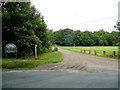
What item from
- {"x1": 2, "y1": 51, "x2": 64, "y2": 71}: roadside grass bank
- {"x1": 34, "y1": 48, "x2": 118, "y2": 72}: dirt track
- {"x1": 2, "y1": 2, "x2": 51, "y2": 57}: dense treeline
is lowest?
{"x1": 34, "y1": 48, "x2": 118, "y2": 72}: dirt track

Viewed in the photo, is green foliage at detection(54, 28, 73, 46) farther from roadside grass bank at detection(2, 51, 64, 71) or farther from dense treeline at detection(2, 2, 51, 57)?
roadside grass bank at detection(2, 51, 64, 71)

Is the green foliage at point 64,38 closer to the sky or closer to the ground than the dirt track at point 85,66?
closer to the sky

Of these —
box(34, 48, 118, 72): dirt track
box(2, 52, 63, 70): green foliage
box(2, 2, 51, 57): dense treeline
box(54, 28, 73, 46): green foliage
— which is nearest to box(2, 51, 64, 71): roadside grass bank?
box(2, 52, 63, 70): green foliage

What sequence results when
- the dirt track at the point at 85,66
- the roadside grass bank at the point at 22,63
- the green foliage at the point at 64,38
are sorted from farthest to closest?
1. the green foliage at the point at 64,38
2. the roadside grass bank at the point at 22,63
3. the dirt track at the point at 85,66

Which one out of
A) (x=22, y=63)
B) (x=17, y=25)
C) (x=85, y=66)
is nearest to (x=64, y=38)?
(x=17, y=25)

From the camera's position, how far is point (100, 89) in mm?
3230

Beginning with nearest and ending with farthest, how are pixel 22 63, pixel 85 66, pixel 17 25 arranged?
1. pixel 85 66
2. pixel 22 63
3. pixel 17 25

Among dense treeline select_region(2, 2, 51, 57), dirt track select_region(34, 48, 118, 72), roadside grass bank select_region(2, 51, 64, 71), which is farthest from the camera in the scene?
dense treeline select_region(2, 2, 51, 57)

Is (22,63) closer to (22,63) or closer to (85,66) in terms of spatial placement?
(22,63)

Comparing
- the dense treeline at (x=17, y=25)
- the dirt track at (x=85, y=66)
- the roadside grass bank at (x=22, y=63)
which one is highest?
the dense treeline at (x=17, y=25)

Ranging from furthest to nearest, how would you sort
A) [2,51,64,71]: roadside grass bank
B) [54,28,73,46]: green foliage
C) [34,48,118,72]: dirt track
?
[54,28,73,46]: green foliage → [2,51,64,71]: roadside grass bank → [34,48,118,72]: dirt track

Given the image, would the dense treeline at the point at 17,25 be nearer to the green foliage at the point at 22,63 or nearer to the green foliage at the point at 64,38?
the green foliage at the point at 22,63

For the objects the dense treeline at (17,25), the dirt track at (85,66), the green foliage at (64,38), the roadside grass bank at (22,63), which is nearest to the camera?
the dirt track at (85,66)

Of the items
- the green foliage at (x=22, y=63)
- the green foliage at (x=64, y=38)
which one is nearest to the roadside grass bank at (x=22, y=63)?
the green foliage at (x=22, y=63)
